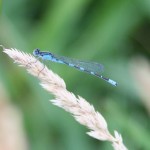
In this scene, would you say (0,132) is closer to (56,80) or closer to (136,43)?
(56,80)

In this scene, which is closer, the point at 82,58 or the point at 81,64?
the point at 81,64

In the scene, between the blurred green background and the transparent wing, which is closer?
the transparent wing

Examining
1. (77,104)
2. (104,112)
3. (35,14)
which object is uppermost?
(35,14)

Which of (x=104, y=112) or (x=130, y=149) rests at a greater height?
(x=104, y=112)

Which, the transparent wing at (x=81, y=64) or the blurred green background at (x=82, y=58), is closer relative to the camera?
the transparent wing at (x=81, y=64)

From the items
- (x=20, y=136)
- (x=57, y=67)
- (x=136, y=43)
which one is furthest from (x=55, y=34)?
(x=20, y=136)

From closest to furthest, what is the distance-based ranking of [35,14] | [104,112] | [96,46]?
[104,112] → [96,46] → [35,14]

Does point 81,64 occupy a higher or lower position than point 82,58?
lower

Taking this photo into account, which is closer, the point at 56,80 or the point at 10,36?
the point at 56,80
